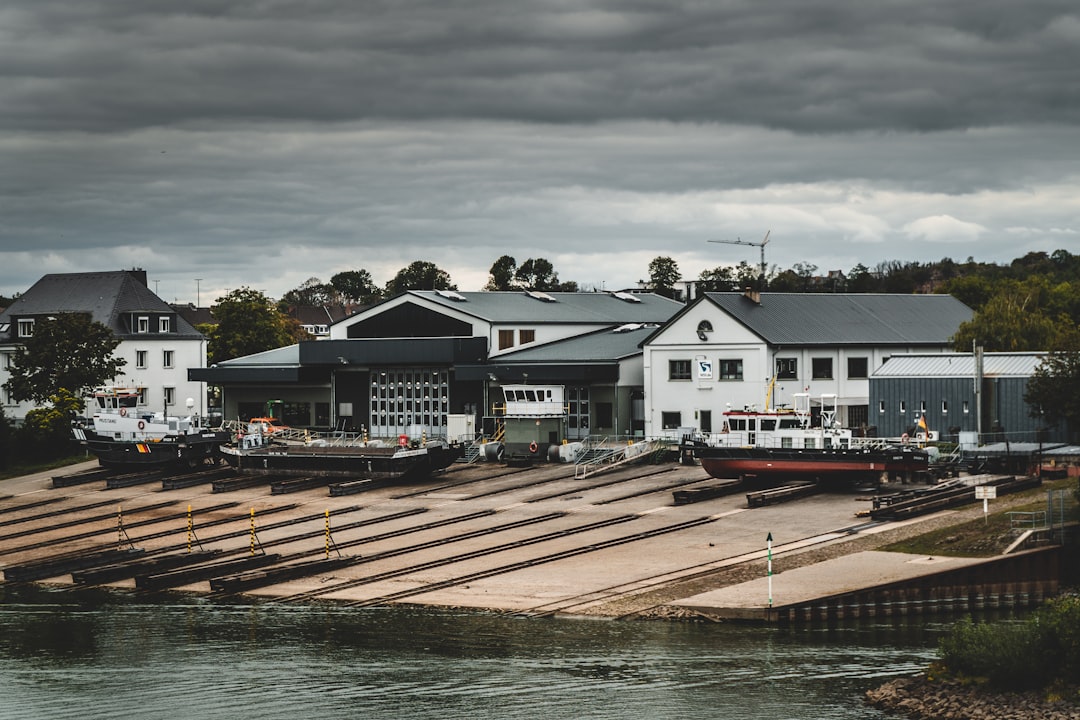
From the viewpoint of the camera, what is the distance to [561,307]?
3521 inches

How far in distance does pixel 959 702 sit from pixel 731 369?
4277 centimetres

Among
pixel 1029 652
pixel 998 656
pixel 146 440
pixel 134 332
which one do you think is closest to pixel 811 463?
pixel 998 656

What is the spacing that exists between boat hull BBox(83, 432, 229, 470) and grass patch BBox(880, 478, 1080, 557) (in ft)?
137

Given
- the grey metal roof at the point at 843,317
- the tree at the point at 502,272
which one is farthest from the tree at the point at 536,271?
the grey metal roof at the point at 843,317

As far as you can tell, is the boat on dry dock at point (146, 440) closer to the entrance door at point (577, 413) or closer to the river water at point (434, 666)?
the entrance door at point (577, 413)

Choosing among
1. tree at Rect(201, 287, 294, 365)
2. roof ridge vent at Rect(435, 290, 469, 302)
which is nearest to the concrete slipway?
roof ridge vent at Rect(435, 290, 469, 302)

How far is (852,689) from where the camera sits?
108 ft

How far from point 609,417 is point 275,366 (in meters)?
20.9

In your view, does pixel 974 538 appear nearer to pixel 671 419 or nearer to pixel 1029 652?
pixel 1029 652

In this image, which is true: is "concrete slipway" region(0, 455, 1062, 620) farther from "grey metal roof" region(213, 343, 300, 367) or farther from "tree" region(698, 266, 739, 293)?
"tree" region(698, 266, 739, 293)

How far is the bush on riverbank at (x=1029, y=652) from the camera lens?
96.5 feet

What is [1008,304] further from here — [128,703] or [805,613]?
[128,703]

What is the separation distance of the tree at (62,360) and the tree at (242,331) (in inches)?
865

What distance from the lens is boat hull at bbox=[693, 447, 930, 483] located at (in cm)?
5712
